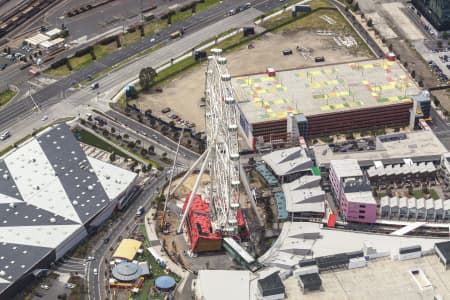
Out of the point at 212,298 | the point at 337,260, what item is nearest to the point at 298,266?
the point at 337,260

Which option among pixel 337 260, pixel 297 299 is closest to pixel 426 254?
pixel 337 260

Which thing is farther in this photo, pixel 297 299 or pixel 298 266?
pixel 298 266

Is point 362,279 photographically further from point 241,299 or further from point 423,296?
point 241,299

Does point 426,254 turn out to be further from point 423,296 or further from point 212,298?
point 212,298

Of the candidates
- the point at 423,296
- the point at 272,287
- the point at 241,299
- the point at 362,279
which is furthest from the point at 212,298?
the point at 423,296

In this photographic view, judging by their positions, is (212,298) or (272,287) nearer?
(272,287)

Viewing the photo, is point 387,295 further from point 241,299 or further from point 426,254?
point 241,299

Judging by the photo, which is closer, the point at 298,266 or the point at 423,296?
the point at 423,296
